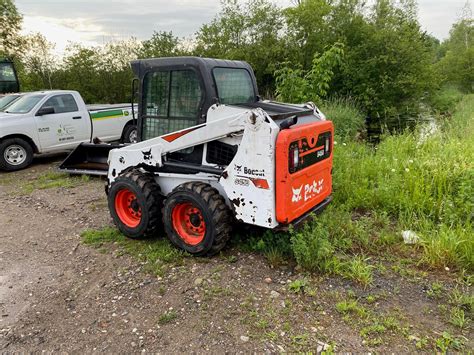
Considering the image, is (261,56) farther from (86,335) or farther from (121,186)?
(86,335)

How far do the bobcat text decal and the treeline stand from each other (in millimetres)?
13689

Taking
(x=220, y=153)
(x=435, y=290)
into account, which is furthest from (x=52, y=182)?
(x=435, y=290)

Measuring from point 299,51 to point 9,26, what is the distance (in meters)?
17.2

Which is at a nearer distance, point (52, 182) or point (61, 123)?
point (52, 182)

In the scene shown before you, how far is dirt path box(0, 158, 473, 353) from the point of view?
8.89ft

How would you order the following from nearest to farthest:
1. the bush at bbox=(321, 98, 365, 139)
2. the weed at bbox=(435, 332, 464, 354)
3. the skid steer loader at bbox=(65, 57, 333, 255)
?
the weed at bbox=(435, 332, 464, 354) → the skid steer loader at bbox=(65, 57, 333, 255) → the bush at bbox=(321, 98, 365, 139)

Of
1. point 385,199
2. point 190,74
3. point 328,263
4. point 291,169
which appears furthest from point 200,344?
point 385,199

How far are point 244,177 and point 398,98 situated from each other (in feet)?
54.1

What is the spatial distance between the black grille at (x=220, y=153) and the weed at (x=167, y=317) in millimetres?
1562

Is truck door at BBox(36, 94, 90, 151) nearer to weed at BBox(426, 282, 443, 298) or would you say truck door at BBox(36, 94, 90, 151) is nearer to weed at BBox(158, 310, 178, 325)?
weed at BBox(158, 310, 178, 325)

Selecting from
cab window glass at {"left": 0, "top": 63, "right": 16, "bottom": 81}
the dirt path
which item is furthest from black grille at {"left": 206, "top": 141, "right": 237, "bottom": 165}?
cab window glass at {"left": 0, "top": 63, "right": 16, "bottom": 81}

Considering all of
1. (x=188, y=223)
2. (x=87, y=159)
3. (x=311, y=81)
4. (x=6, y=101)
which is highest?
(x=311, y=81)

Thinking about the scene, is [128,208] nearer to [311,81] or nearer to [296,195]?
[296,195]

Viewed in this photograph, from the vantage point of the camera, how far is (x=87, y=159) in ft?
25.4
